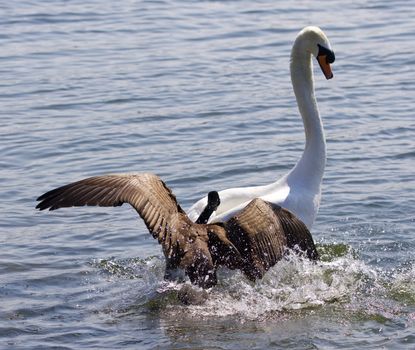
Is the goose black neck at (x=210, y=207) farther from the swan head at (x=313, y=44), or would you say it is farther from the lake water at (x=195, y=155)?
the swan head at (x=313, y=44)

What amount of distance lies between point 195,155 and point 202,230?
390 cm

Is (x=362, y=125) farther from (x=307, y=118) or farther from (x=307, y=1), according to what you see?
(x=307, y=1)

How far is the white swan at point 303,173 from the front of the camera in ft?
28.8

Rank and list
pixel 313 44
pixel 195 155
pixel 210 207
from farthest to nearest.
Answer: pixel 195 155 → pixel 313 44 → pixel 210 207

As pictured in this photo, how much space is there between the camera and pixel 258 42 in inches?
652

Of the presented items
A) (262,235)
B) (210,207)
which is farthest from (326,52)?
(262,235)

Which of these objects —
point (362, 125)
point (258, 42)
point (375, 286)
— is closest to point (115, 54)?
point (258, 42)

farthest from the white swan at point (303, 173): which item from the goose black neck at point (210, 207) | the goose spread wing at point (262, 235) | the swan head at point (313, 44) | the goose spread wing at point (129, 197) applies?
the goose spread wing at point (129, 197)

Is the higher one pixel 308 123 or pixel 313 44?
pixel 313 44

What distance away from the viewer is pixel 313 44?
9.78m

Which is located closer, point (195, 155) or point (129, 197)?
point (129, 197)

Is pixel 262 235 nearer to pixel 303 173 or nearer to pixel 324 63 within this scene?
pixel 303 173

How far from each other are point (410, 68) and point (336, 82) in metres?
1.18

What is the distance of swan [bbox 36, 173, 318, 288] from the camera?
779 cm
